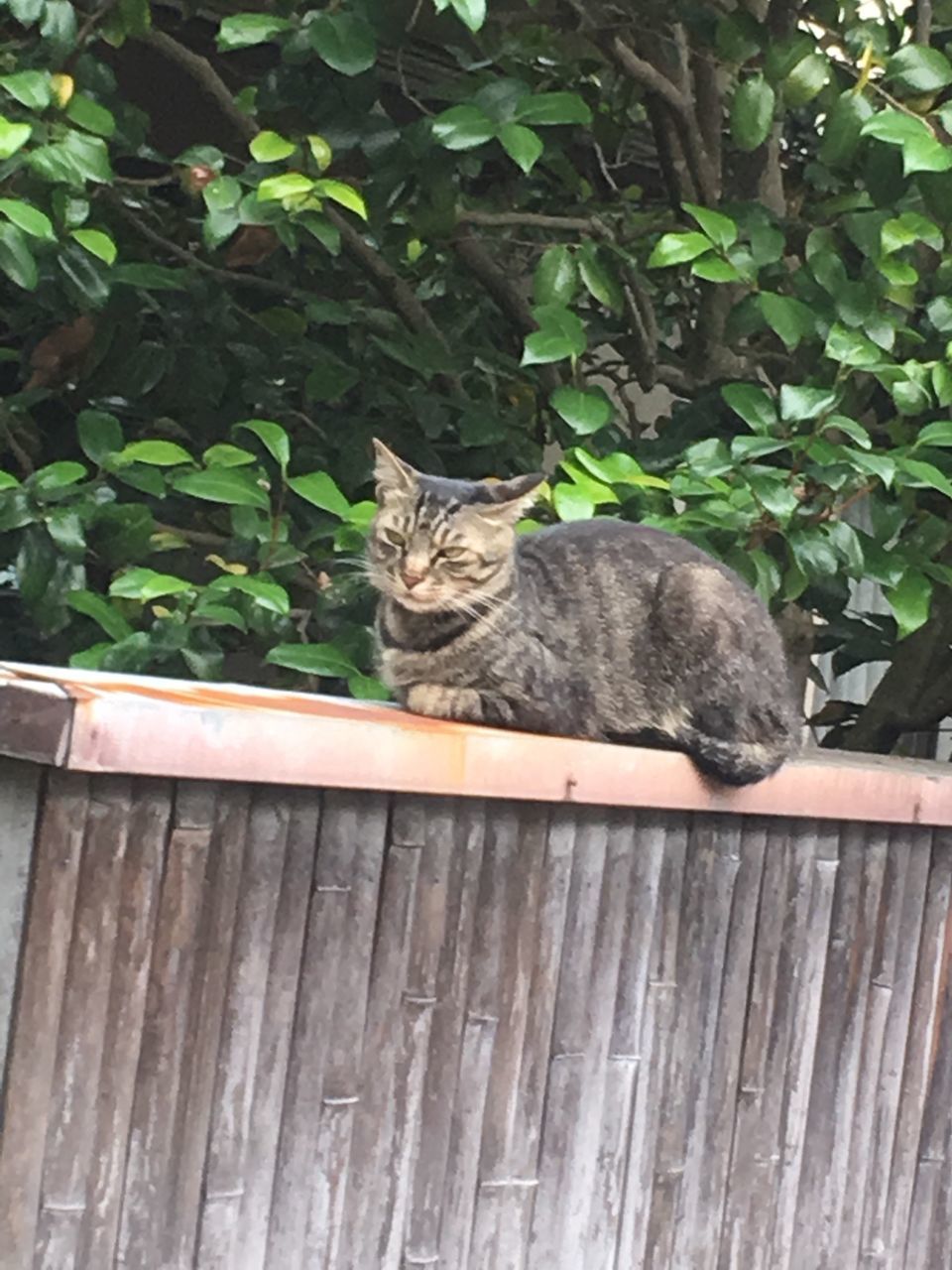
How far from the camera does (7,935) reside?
2.97ft

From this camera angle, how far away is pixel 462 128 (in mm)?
1496

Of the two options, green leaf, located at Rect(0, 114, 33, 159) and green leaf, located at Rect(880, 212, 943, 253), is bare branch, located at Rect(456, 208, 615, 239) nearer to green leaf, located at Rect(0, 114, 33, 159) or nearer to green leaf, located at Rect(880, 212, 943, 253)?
green leaf, located at Rect(880, 212, 943, 253)

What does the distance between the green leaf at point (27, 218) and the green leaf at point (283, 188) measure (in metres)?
0.22

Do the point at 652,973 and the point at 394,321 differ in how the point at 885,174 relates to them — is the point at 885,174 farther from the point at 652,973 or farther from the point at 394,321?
the point at 652,973

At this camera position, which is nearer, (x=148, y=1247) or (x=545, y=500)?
(x=148, y=1247)

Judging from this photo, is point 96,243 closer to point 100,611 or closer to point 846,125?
point 100,611

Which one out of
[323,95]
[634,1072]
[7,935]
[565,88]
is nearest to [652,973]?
[634,1072]

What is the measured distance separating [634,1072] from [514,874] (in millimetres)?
226

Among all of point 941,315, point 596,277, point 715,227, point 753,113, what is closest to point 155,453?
point 596,277

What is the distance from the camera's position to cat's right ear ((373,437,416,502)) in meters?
1.45

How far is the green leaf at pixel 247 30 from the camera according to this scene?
1.46 m

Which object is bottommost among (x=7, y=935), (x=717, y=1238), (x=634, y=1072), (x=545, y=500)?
(x=717, y=1238)

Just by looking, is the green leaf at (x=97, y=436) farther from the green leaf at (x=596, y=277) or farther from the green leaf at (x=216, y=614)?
the green leaf at (x=596, y=277)

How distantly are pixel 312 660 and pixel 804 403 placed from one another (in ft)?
1.91
